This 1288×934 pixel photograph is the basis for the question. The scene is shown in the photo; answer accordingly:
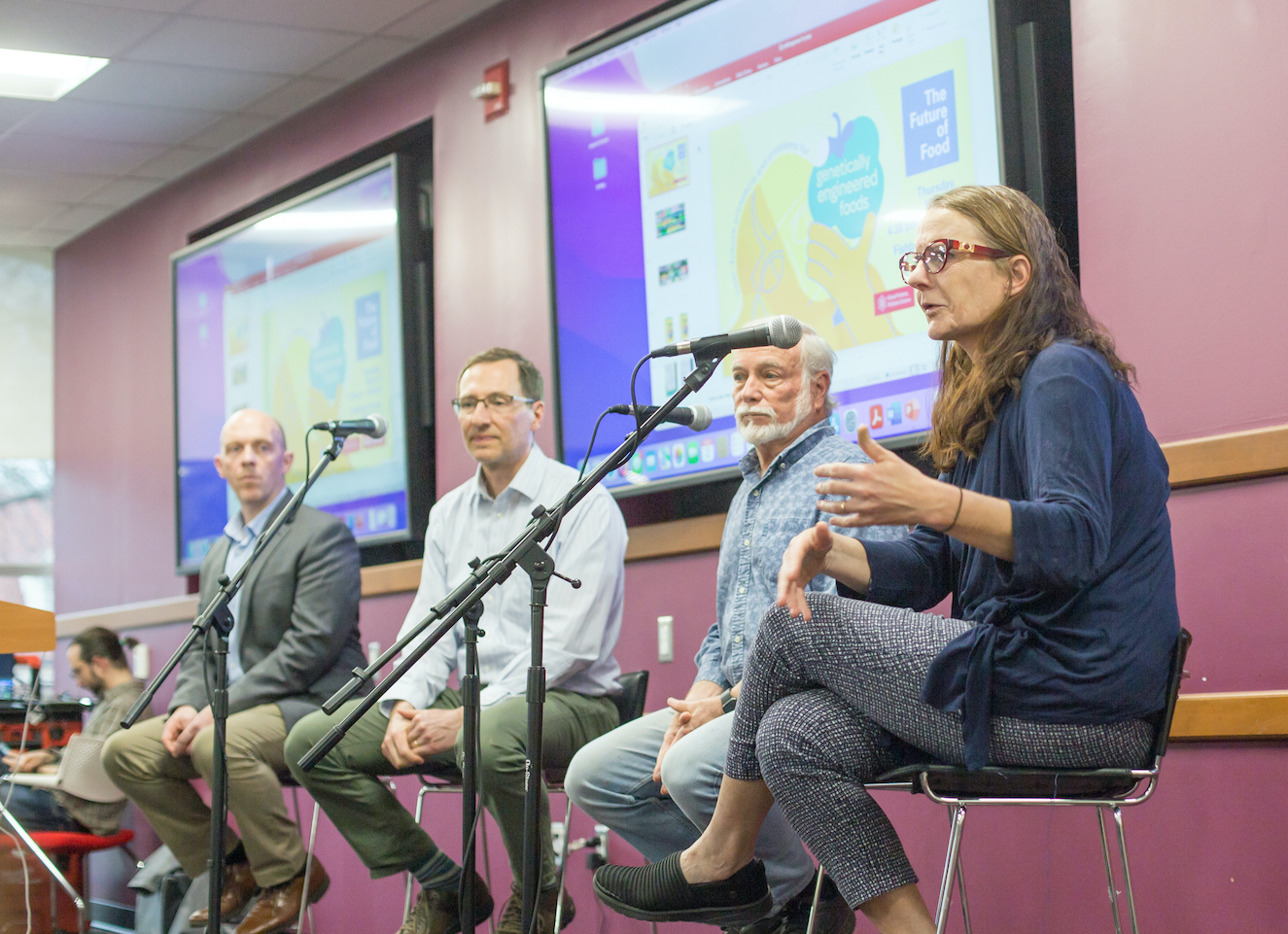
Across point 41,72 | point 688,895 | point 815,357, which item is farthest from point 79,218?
point 688,895

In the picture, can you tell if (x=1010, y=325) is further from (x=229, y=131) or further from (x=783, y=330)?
(x=229, y=131)

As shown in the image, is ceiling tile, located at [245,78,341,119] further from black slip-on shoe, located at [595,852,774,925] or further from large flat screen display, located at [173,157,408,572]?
black slip-on shoe, located at [595,852,774,925]

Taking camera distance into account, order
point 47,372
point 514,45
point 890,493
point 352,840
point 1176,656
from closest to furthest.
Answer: point 890,493, point 1176,656, point 352,840, point 514,45, point 47,372

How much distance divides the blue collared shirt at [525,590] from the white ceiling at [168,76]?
188cm

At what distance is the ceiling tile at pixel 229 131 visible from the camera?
17.4ft

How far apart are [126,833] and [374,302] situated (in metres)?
2.06

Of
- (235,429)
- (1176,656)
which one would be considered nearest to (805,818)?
(1176,656)

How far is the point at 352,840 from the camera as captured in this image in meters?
3.13

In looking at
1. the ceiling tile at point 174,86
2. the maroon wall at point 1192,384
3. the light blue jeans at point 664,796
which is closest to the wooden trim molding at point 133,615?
the ceiling tile at point 174,86

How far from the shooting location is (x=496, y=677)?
3.21 meters

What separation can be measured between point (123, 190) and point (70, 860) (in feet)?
9.73

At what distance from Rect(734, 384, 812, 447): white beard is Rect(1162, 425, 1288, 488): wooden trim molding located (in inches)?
26.6

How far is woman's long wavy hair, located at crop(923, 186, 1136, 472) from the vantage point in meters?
1.90

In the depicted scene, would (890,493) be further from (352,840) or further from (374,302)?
(374,302)
